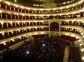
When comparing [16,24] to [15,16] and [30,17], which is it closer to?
[15,16]

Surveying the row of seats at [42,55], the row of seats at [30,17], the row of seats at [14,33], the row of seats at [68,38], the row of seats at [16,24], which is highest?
the row of seats at [30,17]

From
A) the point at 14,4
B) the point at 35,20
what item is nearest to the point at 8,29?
the point at 14,4

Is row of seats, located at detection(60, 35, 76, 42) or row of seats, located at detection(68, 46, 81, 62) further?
row of seats, located at detection(60, 35, 76, 42)

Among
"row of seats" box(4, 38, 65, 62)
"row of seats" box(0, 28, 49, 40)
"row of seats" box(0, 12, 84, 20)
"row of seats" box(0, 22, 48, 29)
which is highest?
"row of seats" box(0, 12, 84, 20)

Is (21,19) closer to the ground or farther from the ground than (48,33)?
farther from the ground

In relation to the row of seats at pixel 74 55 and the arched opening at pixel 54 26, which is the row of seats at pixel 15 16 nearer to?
the arched opening at pixel 54 26

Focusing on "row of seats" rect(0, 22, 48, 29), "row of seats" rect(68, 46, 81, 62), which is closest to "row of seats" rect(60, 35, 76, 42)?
"row of seats" rect(0, 22, 48, 29)

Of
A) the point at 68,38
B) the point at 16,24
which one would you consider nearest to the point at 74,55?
the point at 68,38

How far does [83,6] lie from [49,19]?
4.72 m

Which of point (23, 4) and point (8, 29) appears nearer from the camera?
point (8, 29)

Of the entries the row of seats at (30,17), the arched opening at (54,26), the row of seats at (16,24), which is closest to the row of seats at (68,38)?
the arched opening at (54,26)

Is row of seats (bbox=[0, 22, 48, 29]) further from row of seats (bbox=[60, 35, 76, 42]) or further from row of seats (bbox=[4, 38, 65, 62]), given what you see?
row of seats (bbox=[4, 38, 65, 62])

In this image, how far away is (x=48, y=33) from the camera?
30656 mm

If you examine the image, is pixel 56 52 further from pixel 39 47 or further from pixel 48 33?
pixel 48 33
